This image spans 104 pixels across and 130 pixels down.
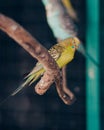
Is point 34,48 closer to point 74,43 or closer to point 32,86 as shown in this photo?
point 74,43

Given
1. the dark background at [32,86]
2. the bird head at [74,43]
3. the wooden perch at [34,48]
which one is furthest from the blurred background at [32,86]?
the wooden perch at [34,48]

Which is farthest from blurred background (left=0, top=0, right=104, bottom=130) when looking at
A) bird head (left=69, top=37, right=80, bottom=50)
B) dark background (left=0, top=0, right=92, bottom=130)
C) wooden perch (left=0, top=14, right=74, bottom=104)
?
wooden perch (left=0, top=14, right=74, bottom=104)

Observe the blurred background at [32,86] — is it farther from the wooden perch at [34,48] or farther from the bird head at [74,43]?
the wooden perch at [34,48]

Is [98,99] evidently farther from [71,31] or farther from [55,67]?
[55,67]

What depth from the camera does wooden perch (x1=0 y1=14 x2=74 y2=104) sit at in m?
0.48

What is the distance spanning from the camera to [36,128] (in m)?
2.75

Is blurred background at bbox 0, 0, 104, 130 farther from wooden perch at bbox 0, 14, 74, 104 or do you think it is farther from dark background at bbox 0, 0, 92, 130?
wooden perch at bbox 0, 14, 74, 104

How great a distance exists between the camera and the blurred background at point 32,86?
8.52ft

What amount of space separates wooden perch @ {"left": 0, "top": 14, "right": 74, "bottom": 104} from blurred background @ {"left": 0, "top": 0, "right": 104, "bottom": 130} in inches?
72.9

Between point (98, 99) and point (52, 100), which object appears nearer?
point (98, 99)

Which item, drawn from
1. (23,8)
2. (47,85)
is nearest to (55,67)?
(47,85)

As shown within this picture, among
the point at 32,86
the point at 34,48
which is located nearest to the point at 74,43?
the point at 34,48

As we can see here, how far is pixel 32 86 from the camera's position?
2.68m

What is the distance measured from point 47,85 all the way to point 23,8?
2048mm
